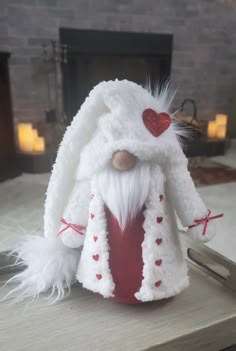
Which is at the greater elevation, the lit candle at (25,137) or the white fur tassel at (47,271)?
the white fur tassel at (47,271)

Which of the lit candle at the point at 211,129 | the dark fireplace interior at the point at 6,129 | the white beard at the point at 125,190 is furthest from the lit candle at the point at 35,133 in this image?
the white beard at the point at 125,190

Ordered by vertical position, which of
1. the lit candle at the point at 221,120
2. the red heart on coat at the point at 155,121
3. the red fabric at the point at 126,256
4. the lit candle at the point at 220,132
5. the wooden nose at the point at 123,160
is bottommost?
the lit candle at the point at 220,132

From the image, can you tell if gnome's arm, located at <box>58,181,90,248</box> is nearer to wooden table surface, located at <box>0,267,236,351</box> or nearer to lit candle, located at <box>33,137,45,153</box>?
wooden table surface, located at <box>0,267,236,351</box>

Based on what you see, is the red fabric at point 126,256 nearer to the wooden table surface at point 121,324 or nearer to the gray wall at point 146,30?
the wooden table surface at point 121,324

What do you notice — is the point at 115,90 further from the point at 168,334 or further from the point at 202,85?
the point at 202,85

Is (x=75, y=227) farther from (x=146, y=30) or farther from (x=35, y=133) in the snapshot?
(x=146, y=30)

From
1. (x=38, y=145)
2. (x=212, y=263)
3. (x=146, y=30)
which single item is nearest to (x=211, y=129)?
(x=146, y=30)

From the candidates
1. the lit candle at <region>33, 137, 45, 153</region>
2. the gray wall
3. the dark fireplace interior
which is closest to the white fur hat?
the dark fireplace interior

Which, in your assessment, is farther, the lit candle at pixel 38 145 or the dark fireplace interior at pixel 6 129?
the lit candle at pixel 38 145

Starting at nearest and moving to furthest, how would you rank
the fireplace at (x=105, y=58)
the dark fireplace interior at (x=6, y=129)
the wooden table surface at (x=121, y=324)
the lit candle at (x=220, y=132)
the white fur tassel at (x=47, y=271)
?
the wooden table surface at (x=121, y=324) < the white fur tassel at (x=47, y=271) < the dark fireplace interior at (x=6, y=129) < the fireplace at (x=105, y=58) < the lit candle at (x=220, y=132)
